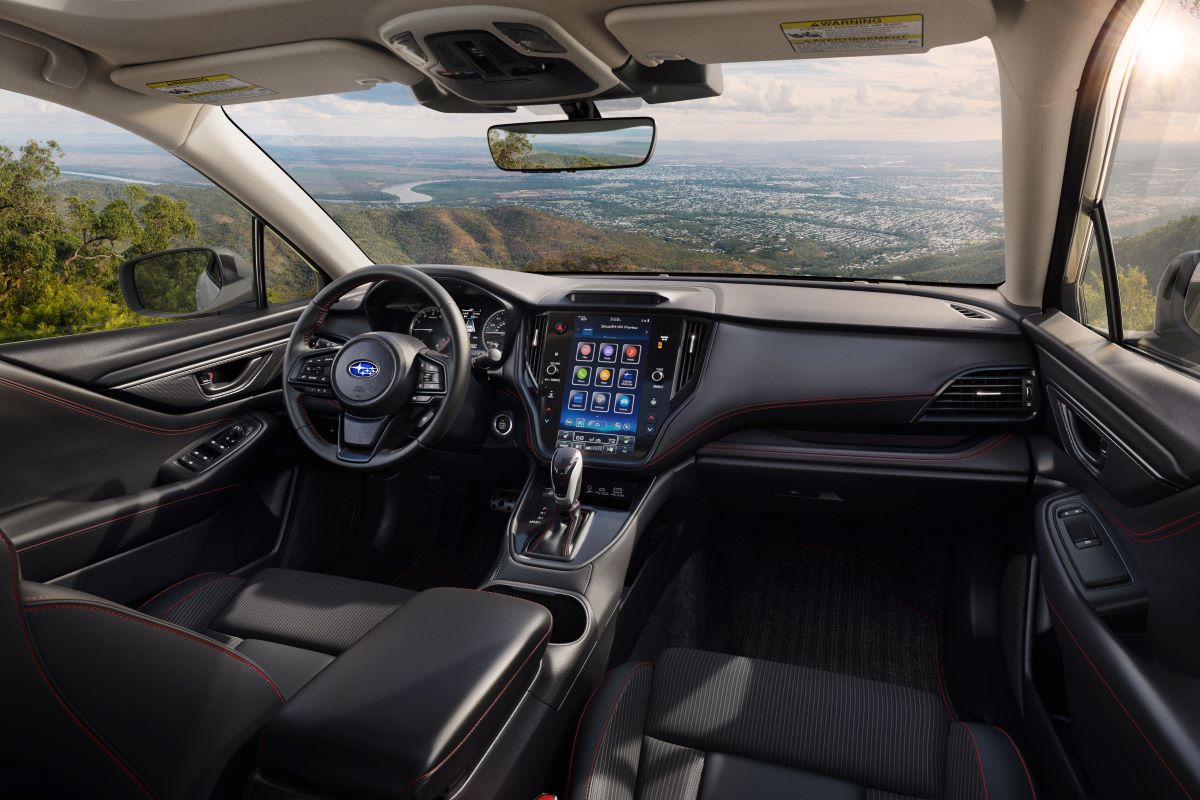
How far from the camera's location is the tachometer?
2943 mm

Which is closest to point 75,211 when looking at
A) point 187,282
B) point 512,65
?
point 187,282

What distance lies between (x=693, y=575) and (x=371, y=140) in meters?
2.49

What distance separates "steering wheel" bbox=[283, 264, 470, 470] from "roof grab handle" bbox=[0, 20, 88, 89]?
1.01 meters

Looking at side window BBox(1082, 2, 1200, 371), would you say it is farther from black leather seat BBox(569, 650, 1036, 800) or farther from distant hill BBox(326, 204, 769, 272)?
distant hill BBox(326, 204, 769, 272)

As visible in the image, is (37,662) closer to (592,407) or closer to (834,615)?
(592,407)

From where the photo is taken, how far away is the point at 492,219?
356cm

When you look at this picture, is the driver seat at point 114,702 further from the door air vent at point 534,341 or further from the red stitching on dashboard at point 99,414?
the door air vent at point 534,341

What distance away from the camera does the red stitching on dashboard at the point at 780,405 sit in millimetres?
2539

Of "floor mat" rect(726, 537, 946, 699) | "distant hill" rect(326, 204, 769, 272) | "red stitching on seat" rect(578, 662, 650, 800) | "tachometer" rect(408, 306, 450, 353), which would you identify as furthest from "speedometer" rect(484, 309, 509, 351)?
"red stitching on seat" rect(578, 662, 650, 800)

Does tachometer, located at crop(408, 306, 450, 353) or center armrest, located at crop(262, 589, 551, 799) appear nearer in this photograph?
center armrest, located at crop(262, 589, 551, 799)

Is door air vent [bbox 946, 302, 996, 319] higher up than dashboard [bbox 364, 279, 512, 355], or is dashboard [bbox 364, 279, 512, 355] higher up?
door air vent [bbox 946, 302, 996, 319]

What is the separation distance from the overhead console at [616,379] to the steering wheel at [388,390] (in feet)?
1.76

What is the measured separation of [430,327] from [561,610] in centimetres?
130

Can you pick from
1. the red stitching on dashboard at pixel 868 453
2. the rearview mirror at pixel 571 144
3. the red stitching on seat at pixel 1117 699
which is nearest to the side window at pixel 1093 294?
the red stitching on dashboard at pixel 868 453
